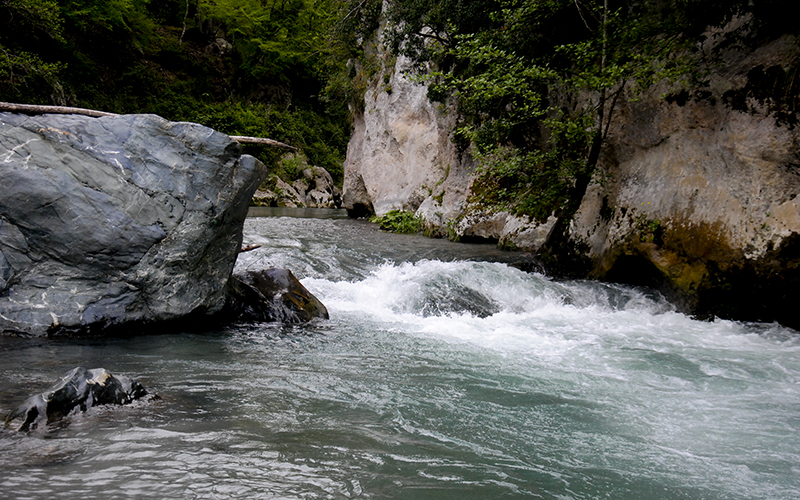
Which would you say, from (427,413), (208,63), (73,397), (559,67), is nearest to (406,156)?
(559,67)

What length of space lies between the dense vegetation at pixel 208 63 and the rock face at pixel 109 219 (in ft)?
60.6

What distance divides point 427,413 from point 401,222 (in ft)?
49.7

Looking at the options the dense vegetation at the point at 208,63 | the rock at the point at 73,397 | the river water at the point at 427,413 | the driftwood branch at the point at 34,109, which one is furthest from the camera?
the dense vegetation at the point at 208,63

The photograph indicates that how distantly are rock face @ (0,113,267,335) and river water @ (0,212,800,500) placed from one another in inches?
18.4

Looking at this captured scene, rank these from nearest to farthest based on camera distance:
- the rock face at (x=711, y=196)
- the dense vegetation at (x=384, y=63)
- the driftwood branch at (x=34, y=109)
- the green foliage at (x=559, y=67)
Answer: the driftwood branch at (x=34, y=109) < the rock face at (x=711, y=196) < the green foliage at (x=559, y=67) < the dense vegetation at (x=384, y=63)

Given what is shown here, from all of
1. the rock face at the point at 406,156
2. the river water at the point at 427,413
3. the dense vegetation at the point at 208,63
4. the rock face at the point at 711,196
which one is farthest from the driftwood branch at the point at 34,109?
the dense vegetation at the point at 208,63

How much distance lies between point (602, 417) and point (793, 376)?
9.38 ft

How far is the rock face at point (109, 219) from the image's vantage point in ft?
18.7

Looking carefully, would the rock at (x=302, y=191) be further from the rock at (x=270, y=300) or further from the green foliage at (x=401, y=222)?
the rock at (x=270, y=300)

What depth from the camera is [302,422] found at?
371 cm

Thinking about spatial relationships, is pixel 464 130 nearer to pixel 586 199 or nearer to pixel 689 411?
pixel 586 199

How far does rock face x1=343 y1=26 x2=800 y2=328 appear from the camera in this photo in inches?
296

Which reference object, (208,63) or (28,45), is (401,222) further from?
(208,63)

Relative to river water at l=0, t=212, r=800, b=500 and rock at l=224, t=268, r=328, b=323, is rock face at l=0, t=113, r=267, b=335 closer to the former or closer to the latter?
river water at l=0, t=212, r=800, b=500
